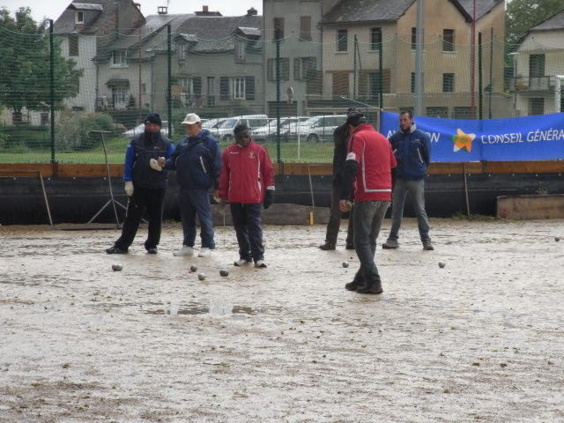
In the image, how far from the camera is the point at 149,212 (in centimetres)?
1783

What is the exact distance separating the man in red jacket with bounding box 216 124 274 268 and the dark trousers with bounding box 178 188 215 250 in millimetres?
1067

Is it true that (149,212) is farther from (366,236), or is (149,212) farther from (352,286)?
(366,236)

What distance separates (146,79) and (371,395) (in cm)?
1622

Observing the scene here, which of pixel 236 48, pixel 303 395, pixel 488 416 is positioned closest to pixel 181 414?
pixel 303 395

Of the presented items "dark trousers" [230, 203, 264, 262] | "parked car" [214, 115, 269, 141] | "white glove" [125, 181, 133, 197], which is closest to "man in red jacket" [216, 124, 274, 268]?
"dark trousers" [230, 203, 264, 262]

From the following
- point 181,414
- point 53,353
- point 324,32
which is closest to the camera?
point 181,414

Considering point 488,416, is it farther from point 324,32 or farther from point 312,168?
point 324,32

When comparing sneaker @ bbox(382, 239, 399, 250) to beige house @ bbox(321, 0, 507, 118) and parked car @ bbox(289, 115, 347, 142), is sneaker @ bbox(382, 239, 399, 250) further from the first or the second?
parked car @ bbox(289, 115, 347, 142)

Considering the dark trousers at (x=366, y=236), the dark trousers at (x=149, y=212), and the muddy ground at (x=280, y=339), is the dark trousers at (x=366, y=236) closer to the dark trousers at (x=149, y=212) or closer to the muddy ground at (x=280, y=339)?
the muddy ground at (x=280, y=339)

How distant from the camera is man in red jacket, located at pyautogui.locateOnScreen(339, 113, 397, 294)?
532 inches

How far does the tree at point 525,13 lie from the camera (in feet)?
340

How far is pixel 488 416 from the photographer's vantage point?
25.3ft

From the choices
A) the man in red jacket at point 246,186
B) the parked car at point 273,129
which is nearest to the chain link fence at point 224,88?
the parked car at point 273,129

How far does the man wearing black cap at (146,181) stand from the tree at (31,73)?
16.9 ft
